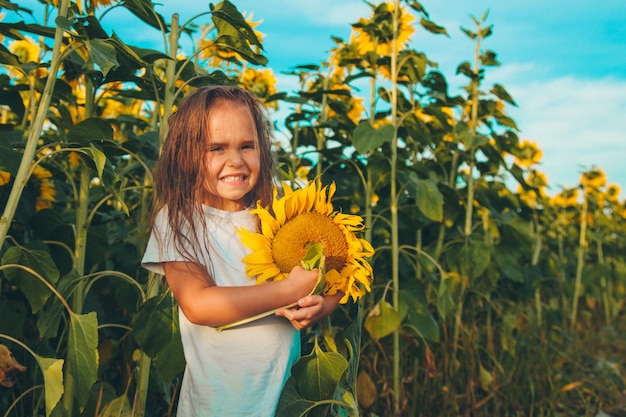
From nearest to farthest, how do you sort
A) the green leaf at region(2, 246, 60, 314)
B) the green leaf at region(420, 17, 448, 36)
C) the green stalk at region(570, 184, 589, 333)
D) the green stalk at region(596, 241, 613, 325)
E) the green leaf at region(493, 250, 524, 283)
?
the green leaf at region(2, 246, 60, 314) < the green leaf at region(420, 17, 448, 36) < the green leaf at region(493, 250, 524, 283) < the green stalk at region(570, 184, 589, 333) < the green stalk at region(596, 241, 613, 325)

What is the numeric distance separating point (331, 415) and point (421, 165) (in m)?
1.31

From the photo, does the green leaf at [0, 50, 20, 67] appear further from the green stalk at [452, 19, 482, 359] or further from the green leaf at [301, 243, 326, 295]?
the green stalk at [452, 19, 482, 359]

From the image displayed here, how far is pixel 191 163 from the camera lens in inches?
52.3

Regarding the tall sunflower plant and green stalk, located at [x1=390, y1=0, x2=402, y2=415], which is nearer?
the tall sunflower plant

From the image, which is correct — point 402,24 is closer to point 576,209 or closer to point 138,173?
point 138,173

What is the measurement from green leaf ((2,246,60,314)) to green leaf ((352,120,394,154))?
101 cm

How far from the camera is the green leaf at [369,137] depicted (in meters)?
2.05

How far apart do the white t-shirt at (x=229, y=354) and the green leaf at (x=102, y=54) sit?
34cm

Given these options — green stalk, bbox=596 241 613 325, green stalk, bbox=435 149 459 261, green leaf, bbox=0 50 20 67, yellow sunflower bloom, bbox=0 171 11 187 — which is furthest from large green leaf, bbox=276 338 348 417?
green stalk, bbox=596 241 613 325

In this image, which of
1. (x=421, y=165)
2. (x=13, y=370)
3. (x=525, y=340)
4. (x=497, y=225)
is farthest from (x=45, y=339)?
(x=525, y=340)

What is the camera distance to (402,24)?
263cm

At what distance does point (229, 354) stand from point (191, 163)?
0.41 m

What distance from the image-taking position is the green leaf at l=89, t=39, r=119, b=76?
1.27 metres

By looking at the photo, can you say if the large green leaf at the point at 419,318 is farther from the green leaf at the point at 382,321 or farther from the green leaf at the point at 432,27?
the green leaf at the point at 432,27
